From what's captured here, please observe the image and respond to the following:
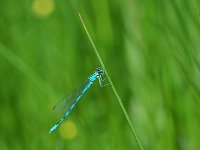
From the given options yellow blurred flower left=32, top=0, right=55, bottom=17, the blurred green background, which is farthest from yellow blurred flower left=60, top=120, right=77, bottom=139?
yellow blurred flower left=32, top=0, right=55, bottom=17

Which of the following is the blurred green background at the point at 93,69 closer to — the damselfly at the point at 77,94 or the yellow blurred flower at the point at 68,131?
the yellow blurred flower at the point at 68,131

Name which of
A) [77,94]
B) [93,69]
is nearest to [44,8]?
[93,69]

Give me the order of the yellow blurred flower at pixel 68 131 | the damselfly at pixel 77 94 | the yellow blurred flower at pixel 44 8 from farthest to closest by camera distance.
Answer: the yellow blurred flower at pixel 44 8
the yellow blurred flower at pixel 68 131
the damselfly at pixel 77 94

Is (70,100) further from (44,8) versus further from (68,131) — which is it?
(44,8)

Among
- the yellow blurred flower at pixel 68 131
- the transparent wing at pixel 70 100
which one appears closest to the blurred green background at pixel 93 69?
the yellow blurred flower at pixel 68 131

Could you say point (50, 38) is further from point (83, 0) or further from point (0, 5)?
point (0, 5)

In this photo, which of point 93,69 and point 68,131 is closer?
point 68,131

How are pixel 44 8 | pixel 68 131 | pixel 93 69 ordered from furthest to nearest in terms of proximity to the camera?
pixel 44 8 → pixel 93 69 → pixel 68 131
